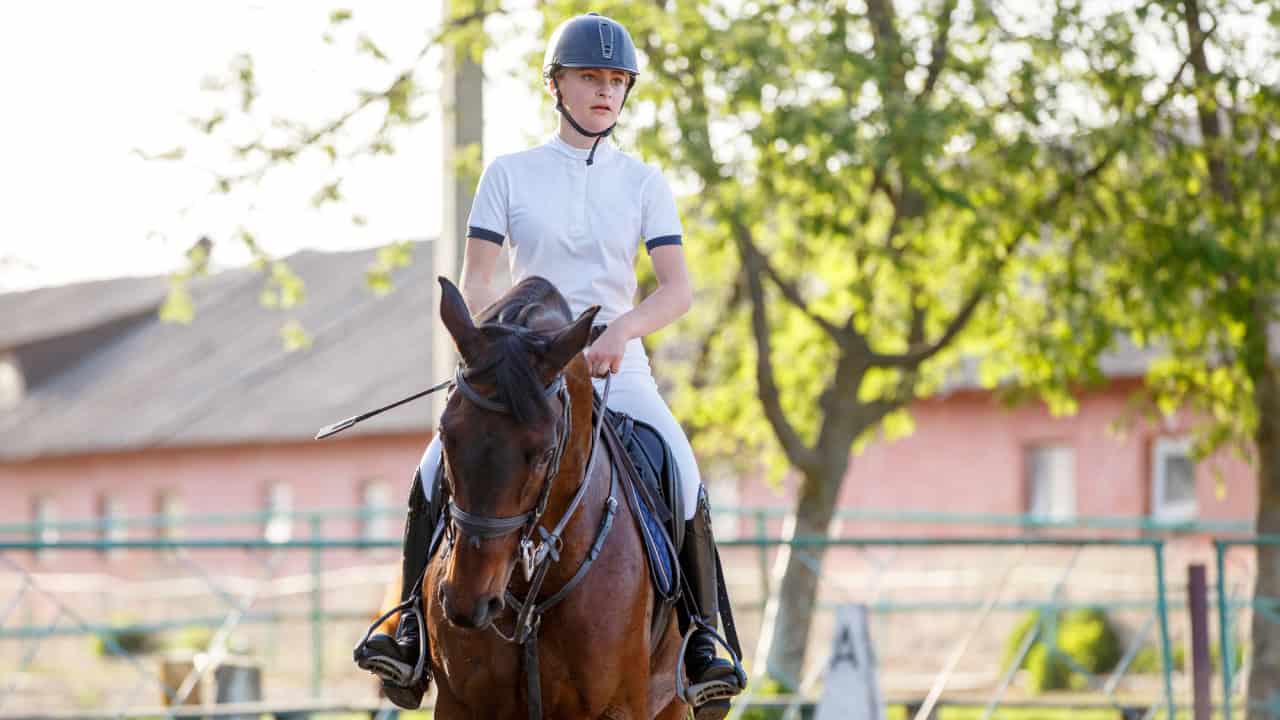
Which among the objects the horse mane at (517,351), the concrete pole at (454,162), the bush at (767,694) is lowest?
the bush at (767,694)

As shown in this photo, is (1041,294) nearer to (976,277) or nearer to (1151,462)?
(976,277)

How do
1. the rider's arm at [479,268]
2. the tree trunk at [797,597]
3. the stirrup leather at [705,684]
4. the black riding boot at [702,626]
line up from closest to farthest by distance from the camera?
the rider's arm at [479,268] < the stirrup leather at [705,684] < the black riding boot at [702,626] < the tree trunk at [797,597]

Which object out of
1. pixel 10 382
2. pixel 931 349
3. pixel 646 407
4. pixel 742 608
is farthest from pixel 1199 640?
pixel 10 382

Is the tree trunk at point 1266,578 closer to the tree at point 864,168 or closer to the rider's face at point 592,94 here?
the tree at point 864,168

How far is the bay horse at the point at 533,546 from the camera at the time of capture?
176 inches

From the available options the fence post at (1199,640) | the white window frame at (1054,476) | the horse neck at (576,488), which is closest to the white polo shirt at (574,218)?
the horse neck at (576,488)

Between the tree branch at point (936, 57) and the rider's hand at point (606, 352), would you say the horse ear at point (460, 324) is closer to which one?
the rider's hand at point (606, 352)

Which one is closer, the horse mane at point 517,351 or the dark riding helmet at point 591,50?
the horse mane at point 517,351

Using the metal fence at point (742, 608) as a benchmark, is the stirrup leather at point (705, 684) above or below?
above

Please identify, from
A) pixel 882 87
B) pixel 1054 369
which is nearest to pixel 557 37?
pixel 882 87

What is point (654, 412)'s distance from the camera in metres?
6.00

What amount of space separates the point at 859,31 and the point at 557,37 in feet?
26.4

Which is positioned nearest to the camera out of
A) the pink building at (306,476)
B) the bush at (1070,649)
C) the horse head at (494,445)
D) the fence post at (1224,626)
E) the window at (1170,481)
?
the horse head at (494,445)

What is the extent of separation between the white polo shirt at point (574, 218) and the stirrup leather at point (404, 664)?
1032 millimetres
